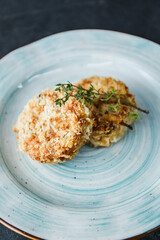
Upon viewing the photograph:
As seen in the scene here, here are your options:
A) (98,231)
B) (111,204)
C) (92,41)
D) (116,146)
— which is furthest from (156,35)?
(98,231)

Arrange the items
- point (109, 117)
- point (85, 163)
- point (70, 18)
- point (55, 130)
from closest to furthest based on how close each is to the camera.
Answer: point (55, 130) → point (109, 117) → point (85, 163) → point (70, 18)

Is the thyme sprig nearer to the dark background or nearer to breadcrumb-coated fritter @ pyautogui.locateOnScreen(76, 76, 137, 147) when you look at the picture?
breadcrumb-coated fritter @ pyautogui.locateOnScreen(76, 76, 137, 147)

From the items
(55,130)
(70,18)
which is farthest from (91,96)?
(70,18)

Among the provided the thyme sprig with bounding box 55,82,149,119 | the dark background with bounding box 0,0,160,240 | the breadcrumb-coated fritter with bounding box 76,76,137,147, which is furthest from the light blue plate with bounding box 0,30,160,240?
the dark background with bounding box 0,0,160,240

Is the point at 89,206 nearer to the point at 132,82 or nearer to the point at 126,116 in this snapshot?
the point at 126,116

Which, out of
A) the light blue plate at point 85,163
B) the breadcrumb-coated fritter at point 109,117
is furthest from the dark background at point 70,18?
the breadcrumb-coated fritter at point 109,117

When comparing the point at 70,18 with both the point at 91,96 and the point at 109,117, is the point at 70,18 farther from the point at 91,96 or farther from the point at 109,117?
the point at 109,117
